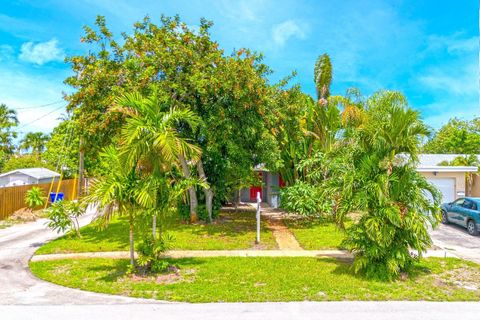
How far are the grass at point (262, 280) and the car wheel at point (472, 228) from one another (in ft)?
17.4

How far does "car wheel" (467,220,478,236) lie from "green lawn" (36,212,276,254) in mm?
8468

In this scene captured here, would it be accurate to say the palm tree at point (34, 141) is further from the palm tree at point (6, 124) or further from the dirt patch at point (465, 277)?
the dirt patch at point (465, 277)

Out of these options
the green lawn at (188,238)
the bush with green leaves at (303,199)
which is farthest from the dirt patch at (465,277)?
the bush with green leaves at (303,199)

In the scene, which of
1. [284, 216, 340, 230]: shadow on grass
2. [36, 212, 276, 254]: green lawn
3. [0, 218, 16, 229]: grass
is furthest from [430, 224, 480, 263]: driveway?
[0, 218, 16, 229]: grass

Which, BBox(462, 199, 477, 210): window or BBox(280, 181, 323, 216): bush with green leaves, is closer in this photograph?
BBox(462, 199, 477, 210): window

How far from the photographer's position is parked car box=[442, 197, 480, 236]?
14.8 metres

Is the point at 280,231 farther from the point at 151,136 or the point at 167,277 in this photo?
the point at 151,136

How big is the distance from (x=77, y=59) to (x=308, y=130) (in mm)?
11519

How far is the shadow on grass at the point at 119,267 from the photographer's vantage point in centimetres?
887

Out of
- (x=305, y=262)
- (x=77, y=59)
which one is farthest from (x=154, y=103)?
(x=77, y=59)

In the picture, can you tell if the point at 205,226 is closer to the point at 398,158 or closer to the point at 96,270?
the point at 96,270

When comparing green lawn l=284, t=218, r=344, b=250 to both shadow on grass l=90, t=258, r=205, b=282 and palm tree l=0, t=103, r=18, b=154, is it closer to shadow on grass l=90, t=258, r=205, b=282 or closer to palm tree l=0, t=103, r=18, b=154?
shadow on grass l=90, t=258, r=205, b=282

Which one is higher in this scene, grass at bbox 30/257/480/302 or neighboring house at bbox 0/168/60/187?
neighboring house at bbox 0/168/60/187

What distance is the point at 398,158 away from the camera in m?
9.10
